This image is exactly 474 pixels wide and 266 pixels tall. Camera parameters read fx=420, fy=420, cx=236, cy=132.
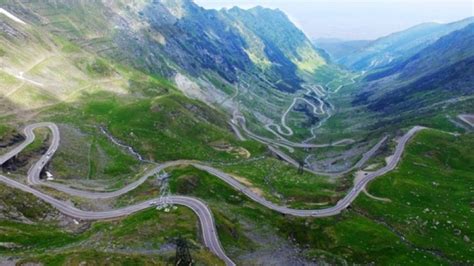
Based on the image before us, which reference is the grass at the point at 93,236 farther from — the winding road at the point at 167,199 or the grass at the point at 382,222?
the grass at the point at 382,222

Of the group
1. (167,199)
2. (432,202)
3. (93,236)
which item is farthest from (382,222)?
(93,236)

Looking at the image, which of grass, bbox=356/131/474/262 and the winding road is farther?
grass, bbox=356/131/474/262

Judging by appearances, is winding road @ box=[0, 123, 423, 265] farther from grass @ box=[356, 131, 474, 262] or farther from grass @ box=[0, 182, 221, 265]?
grass @ box=[356, 131, 474, 262]

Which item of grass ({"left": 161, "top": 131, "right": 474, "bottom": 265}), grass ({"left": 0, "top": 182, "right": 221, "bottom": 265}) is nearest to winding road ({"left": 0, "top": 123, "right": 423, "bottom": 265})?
grass ({"left": 0, "top": 182, "right": 221, "bottom": 265})

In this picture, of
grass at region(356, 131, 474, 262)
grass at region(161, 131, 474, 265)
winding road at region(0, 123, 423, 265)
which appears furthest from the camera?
grass at region(356, 131, 474, 262)

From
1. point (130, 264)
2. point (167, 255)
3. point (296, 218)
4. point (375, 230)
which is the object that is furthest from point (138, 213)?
point (375, 230)

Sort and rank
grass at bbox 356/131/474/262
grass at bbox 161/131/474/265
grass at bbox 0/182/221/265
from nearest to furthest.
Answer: grass at bbox 0/182/221/265, grass at bbox 161/131/474/265, grass at bbox 356/131/474/262

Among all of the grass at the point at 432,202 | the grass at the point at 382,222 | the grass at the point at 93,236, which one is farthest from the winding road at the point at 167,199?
the grass at the point at 432,202

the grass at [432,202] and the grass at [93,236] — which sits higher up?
the grass at [93,236]

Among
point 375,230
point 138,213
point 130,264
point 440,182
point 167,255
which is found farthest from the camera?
point 440,182

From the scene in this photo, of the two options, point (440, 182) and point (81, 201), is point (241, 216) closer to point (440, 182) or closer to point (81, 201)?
point (81, 201)

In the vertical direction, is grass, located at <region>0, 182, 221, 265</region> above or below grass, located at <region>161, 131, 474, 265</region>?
above
